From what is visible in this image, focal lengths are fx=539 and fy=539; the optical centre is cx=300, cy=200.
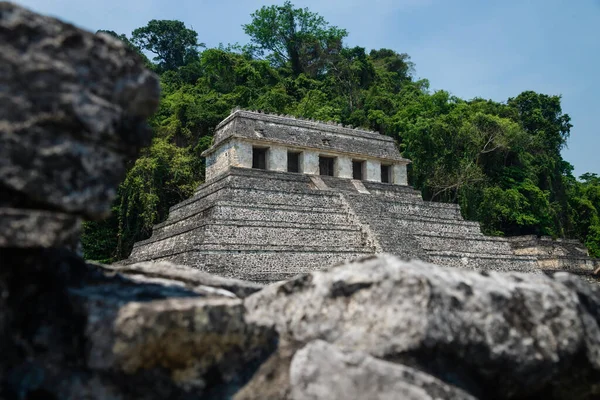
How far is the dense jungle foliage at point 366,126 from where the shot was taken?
98.4 ft

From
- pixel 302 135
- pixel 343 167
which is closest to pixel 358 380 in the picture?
pixel 302 135

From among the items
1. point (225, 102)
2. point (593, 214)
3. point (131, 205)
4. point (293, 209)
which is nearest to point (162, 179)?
point (131, 205)

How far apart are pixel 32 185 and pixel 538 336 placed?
2.09 metres

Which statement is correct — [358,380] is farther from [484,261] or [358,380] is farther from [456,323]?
[484,261]

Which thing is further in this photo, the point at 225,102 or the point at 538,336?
the point at 225,102

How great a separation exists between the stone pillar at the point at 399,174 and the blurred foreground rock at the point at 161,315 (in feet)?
81.4

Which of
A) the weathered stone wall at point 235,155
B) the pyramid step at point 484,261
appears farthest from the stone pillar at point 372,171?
the pyramid step at point 484,261

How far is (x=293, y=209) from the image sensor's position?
61.6 feet

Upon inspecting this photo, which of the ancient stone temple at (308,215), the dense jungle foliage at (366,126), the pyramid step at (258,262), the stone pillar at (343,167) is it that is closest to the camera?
the pyramid step at (258,262)

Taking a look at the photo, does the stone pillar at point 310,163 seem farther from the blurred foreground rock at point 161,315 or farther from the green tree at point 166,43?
the green tree at point 166,43

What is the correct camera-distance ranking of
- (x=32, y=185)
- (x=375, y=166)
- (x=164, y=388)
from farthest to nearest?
(x=375, y=166), (x=164, y=388), (x=32, y=185)

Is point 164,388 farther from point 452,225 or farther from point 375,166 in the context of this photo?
point 375,166

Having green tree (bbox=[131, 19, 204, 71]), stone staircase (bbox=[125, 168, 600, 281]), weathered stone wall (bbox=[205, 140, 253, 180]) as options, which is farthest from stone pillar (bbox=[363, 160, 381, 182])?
green tree (bbox=[131, 19, 204, 71])

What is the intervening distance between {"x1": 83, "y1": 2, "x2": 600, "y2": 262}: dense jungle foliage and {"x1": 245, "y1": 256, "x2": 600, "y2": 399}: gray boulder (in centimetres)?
2560
